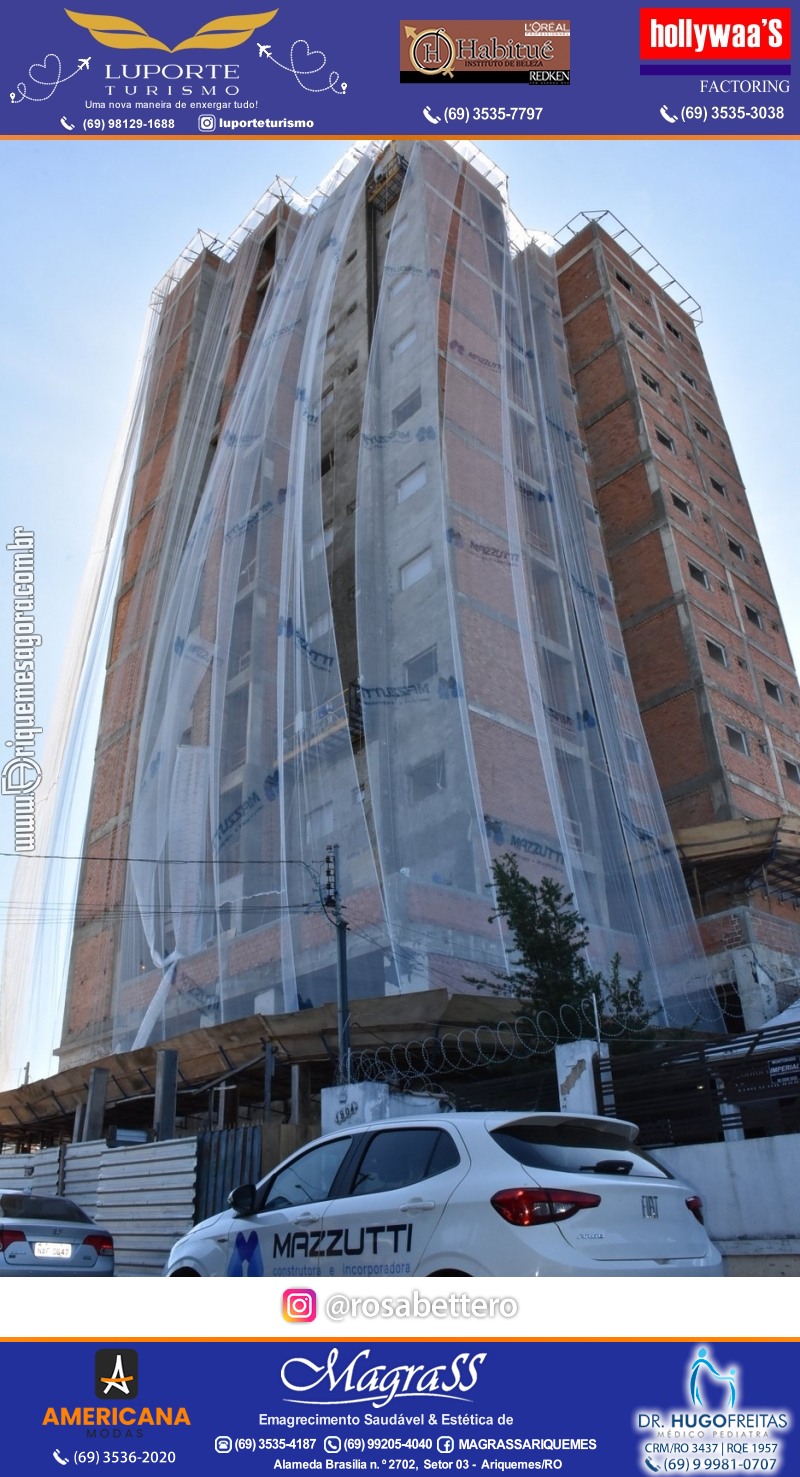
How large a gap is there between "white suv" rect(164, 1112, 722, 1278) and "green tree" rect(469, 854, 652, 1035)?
9.18 metres

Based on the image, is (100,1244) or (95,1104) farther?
(95,1104)

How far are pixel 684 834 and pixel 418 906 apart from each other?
8.48 meters

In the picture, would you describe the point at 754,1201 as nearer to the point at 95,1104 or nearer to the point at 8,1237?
the point at 8,1237

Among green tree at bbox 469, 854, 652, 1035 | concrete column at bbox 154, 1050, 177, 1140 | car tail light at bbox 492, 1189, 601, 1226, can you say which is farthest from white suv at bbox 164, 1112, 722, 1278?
green tree at bbox 469, 854, 652, 1035

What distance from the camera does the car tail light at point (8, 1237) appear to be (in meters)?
7.73

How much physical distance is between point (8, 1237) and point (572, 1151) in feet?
14.9

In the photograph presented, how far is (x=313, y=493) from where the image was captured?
22.2 meters

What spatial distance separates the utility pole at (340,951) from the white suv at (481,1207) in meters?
7.60
